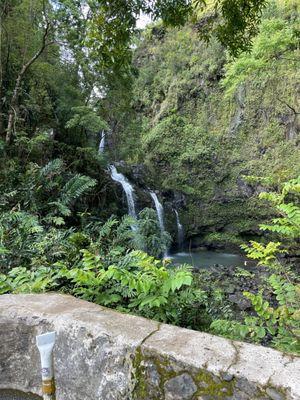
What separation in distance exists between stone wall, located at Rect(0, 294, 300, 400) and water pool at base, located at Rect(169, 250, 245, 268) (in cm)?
973

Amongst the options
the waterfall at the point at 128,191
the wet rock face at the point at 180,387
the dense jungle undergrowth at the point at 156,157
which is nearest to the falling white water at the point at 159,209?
the dense jungle undergrowth at the point at 156,157

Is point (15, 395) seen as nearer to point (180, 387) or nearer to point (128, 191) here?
point (180, 387)

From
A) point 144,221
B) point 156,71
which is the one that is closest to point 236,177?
point 144,221

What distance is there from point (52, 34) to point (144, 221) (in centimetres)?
655

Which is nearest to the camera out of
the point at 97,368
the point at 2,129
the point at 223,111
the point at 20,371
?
the point at 97,368

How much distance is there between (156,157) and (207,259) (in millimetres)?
6990

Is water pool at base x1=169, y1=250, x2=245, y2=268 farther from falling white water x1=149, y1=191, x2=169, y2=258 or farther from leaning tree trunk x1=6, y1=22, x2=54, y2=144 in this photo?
leaning tree trunk x1=6, y1=22, x2=54, y2=144

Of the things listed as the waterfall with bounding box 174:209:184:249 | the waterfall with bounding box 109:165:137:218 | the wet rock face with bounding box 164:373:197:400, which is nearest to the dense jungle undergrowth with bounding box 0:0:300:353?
the waterfall with bounding box 174:209:184:249

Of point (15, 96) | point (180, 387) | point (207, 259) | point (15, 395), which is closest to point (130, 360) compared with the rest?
point (180, 387)

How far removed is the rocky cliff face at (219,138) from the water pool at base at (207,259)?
101cm

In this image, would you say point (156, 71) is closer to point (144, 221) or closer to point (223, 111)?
point (223, 111)

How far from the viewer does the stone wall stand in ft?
3.90

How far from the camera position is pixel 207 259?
12.2 meters

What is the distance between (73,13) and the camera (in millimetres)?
8797
